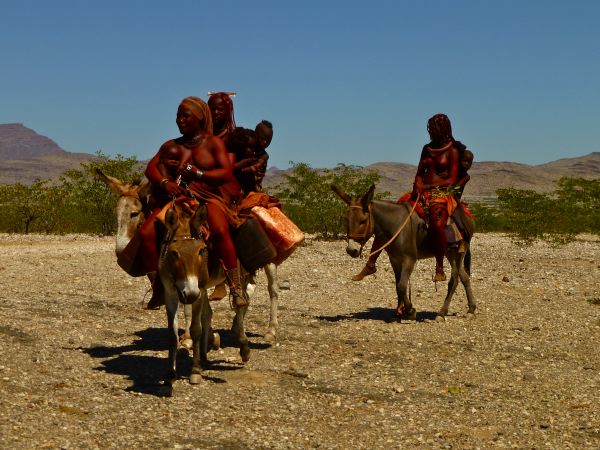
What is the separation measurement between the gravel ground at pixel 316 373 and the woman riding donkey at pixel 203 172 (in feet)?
4.36

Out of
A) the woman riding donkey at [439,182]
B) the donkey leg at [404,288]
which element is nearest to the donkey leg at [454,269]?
the woman riding donkey at [439,182]

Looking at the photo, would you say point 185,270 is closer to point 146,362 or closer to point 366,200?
point 146,362

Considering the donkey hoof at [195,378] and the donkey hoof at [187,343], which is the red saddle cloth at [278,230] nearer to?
the donkey hoof at [187,343]

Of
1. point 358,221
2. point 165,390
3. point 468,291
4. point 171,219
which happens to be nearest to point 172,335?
point 165,390

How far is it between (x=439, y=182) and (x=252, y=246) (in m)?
5.18

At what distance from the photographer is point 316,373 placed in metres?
9.70

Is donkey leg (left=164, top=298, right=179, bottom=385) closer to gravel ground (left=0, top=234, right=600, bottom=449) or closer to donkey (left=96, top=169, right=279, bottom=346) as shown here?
gravel ground (left=0, top=234, right=600, bottom=449)

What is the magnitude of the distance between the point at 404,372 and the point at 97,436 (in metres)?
4.15

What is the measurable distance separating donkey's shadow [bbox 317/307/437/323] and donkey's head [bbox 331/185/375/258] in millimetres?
1429

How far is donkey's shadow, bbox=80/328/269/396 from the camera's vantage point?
29.2ft

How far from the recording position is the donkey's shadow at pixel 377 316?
1360 centimetres

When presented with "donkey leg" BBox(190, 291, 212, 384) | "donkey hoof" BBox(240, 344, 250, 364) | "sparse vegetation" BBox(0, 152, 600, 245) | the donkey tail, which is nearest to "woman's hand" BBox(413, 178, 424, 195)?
the donkey tail

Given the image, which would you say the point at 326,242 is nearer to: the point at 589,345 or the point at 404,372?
the point at 589,345

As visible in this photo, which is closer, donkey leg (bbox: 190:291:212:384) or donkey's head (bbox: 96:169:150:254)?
donkey leg (bbox: 190:291:212:384)
